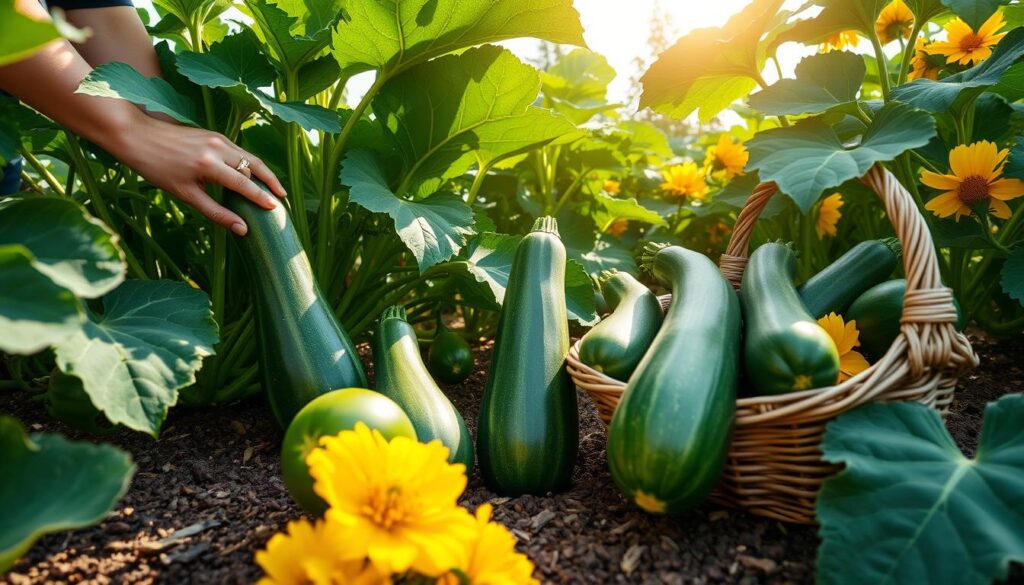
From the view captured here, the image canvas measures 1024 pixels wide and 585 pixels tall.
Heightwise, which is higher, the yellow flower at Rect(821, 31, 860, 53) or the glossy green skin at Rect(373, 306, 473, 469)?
the yellow flower at Rect(821, 31, 860, 53)

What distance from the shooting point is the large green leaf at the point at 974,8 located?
1778mm

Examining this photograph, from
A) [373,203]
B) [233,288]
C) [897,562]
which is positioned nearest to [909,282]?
[897,562]

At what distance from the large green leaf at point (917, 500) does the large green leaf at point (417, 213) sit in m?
0.91

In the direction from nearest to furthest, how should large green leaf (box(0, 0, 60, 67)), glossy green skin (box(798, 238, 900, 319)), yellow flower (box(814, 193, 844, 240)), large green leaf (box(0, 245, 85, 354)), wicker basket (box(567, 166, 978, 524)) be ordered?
1. large green leaf (box(0, 0, 60, 67))
2. large green leaf (box(0, 245, 85, 354))
3. wicker basket (box(567, 166, 978, 524))
4. glossy green skin (box(798, 238, 900, 319))
5. yellow flower (box(814, 193, 844, 240))

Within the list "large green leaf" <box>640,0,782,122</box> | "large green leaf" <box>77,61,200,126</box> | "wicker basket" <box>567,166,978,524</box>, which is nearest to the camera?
"wicker basket" <box>567,166,978,524</box>

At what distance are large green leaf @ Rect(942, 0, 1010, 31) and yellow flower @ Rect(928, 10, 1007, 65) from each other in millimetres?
197

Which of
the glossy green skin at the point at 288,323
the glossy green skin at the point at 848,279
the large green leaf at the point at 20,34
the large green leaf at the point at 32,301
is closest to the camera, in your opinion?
the large green leaf at the point at 20,34

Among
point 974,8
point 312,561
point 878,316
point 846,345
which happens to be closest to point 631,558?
point 312,561

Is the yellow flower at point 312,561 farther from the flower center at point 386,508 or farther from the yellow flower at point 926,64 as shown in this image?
the yellow flower at point 926,64

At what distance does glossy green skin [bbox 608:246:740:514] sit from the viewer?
1.07 metres

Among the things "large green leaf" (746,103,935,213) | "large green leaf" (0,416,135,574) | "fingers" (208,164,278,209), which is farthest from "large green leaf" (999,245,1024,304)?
"large green leaf" (0,416,135,574)

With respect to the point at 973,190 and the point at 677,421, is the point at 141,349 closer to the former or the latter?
the point at 677,421

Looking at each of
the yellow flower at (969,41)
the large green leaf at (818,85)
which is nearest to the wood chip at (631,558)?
the large green leaf at (818,85)

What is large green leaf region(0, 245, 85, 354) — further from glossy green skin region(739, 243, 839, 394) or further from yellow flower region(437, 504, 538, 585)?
glossy green skin region(739, 243, 839, 394)
